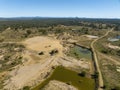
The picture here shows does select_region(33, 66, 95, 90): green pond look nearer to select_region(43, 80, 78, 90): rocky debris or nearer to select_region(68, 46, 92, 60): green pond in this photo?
select_region(43, 80, 78, 90): rocky debris

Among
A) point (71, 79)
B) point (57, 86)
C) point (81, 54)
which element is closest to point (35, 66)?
point (71, 79)

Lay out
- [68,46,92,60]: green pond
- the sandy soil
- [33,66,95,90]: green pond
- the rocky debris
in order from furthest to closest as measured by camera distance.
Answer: [68,46,92,60]: green pond, the sandy soil, [33,66,95,90]: green pond, the rocky debris

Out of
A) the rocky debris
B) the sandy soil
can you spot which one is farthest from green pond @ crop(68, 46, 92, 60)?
the rocky debris

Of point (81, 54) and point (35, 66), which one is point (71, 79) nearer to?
point (35, 66)

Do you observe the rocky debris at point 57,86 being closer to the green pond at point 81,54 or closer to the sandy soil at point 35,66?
the sandy soil at point 35,66

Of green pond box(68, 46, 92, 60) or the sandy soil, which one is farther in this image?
green pond box(68, 46, 92, 60)

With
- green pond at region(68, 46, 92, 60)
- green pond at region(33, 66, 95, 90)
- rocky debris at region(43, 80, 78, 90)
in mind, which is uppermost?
rocky debris at region(43, 80, 78, 90)

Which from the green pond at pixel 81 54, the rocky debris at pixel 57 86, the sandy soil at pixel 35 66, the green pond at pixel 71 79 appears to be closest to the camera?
the rocky debris at pixel 57 86

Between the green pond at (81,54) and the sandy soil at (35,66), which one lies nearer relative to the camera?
the sandy soil at (35,66)

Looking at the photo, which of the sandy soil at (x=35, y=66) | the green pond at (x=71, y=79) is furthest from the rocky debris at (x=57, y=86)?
the sandy soil at (x=35, y=66)

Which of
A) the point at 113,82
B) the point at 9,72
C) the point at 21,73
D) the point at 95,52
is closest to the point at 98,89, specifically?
the point at 113,82

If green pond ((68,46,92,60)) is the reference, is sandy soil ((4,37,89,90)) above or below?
above
